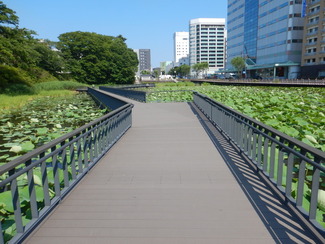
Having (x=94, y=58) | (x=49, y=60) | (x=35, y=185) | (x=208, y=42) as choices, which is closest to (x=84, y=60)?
(x=94, y=58)

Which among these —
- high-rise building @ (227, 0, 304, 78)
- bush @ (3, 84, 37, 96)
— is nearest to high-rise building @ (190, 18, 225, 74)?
high-rise building @ (227, 0, 304, 78)

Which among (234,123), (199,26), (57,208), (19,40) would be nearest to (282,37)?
(19,40)

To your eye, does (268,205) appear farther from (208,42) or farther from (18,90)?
(208,42)

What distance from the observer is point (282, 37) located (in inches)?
2707

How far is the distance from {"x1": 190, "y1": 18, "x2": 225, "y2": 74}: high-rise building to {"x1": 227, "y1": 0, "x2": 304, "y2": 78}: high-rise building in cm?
5860

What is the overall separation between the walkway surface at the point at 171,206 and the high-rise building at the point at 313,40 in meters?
60.3

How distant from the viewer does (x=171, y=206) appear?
3.42 metres

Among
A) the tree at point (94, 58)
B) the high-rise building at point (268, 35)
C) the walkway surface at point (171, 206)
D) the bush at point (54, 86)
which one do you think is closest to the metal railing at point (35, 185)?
the walkway surface at point (171, 206)

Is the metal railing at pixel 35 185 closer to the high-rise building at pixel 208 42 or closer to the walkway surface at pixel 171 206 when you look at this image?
the walkway surface at pixel 171 206

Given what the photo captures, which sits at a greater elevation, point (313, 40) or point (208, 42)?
point (208, 42)

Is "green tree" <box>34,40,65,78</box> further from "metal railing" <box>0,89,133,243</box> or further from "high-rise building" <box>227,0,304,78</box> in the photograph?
"metal railing" <box>0,89,133,243</box>

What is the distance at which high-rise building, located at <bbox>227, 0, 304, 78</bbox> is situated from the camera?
6638cm

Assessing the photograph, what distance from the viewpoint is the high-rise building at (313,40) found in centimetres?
5712

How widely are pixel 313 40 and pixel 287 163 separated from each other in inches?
2717
